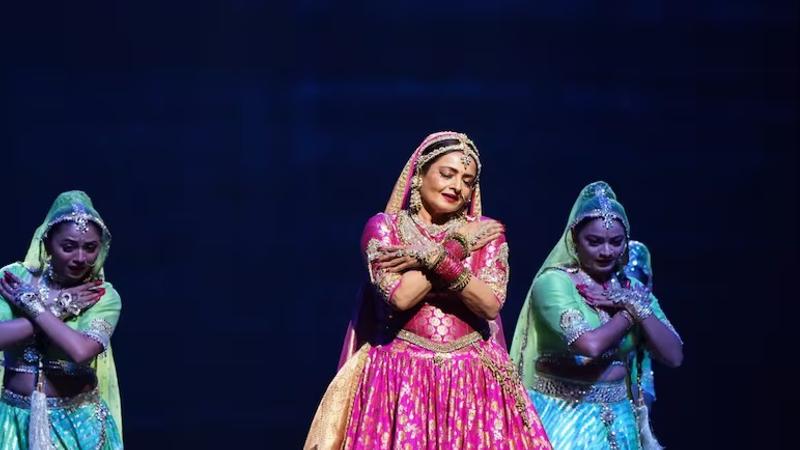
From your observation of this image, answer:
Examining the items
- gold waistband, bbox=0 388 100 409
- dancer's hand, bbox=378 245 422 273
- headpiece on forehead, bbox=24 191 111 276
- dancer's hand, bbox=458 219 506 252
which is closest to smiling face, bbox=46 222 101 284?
headpiece on forehead, bbox=24 191 111 276

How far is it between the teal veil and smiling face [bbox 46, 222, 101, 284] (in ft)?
4.88

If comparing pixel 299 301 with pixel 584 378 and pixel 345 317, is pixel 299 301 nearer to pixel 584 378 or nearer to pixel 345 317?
pixel 345 317

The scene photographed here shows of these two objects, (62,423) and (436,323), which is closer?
(436,323)

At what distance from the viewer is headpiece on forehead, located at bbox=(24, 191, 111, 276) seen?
19.0ft

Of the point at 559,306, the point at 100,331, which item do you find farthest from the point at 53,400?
the point at 559,306

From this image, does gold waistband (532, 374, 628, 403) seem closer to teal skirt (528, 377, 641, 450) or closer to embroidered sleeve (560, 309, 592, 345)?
teal skirt (528, 377, 641, 450)

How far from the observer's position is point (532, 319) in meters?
6.20

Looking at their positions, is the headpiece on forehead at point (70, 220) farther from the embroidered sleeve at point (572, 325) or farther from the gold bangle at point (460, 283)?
the embroidered sleeve at point (572, 325)

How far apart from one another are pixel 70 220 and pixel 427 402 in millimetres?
1322

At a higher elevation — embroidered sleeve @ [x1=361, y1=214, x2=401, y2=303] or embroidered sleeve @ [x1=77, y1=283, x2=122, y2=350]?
embroidered sleeve @ [x1=361, y1=214, x2=401, y2=303]

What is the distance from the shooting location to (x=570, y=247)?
6156 millimetres

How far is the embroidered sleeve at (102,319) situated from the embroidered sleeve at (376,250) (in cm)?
93

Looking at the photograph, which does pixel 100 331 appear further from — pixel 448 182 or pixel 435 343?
pixel 448 182

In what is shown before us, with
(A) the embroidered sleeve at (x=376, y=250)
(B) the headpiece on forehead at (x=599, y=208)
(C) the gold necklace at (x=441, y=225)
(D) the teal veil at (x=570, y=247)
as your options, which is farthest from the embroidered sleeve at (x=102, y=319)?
(B) the headpiece on forehead at (x=599, y=208)
